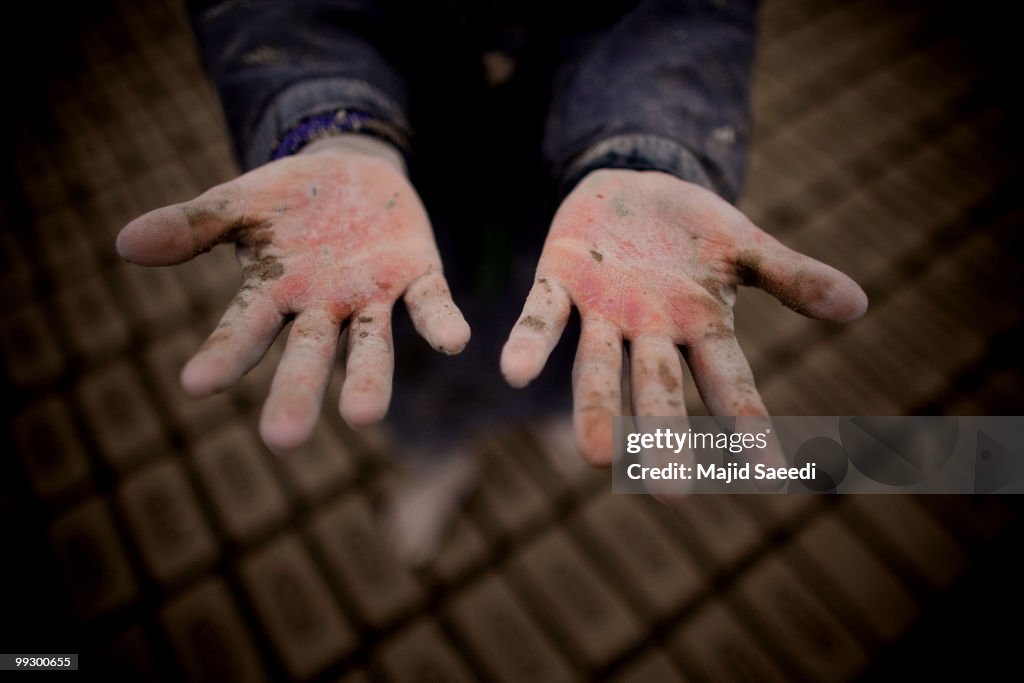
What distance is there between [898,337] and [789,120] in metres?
0.85

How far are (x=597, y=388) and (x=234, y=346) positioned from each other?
39 centimetres

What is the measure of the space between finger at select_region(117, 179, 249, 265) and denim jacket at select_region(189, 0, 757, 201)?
6.0 inches

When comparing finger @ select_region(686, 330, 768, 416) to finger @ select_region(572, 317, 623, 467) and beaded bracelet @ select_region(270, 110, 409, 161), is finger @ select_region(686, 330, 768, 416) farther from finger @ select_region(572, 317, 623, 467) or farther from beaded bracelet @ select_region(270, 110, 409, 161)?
beaded bracelet @ select_region(270, 110, 409, 161)

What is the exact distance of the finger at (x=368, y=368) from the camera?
0.56 metres

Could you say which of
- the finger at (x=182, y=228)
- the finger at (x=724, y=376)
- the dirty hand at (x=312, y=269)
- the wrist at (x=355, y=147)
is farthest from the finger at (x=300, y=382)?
the finger at (x=724, y=376)

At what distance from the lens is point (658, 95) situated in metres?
0.77

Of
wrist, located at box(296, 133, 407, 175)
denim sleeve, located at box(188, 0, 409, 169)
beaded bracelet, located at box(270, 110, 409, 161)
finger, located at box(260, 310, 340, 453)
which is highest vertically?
denim sleeve, located at box(188, 0, 409, 169)

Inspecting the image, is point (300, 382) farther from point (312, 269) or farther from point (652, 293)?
point (652, 293)

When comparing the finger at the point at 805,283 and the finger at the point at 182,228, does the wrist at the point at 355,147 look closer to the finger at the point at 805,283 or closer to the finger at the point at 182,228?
the finger at the point at 182,228

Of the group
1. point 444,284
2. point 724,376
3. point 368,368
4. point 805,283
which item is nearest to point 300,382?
point 368,368

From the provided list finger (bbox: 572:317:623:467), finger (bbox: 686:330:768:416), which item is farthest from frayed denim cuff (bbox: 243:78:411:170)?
finger (bbox: 686:330:768:416)

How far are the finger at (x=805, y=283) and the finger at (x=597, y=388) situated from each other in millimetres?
196

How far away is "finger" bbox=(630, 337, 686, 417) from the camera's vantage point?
596mm

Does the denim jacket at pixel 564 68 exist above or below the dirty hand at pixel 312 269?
above
